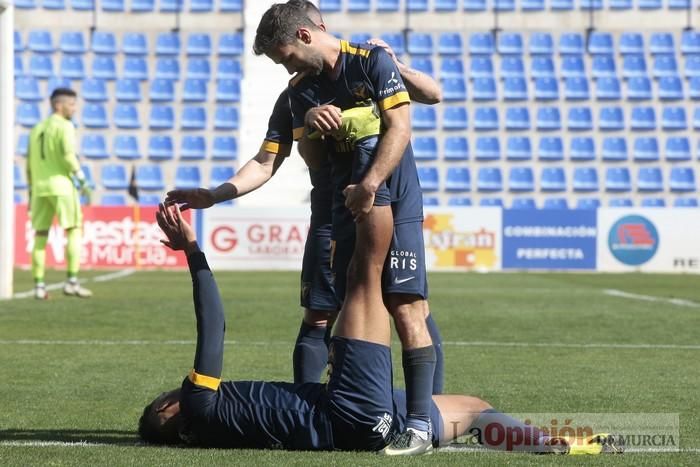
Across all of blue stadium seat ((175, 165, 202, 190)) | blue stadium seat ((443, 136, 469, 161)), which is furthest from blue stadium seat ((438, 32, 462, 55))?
blue stadium seat ((175, 165, 202, 190))

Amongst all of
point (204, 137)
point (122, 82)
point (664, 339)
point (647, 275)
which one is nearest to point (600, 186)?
point (647, 275)

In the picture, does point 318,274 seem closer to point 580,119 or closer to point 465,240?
point 465,240

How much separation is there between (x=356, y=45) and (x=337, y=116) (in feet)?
1.22

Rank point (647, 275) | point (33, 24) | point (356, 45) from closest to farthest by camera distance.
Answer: point (356, 45)
point (647, 275)
point (33, 24)

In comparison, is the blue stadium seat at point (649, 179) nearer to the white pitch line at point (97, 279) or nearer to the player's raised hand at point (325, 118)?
the white pitch line at point (97, 279)

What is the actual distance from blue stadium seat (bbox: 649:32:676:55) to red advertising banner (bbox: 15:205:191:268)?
11898 mm

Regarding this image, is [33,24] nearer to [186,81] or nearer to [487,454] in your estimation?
[186,81]

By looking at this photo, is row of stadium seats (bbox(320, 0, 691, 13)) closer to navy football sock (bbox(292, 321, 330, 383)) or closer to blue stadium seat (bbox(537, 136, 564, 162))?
blue stadium seat (bbox(537, 136, 564, 162))

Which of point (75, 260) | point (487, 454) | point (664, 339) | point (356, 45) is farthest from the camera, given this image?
point (75, 260)

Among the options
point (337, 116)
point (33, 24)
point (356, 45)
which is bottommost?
point (337, 116)

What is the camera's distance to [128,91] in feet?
86.4

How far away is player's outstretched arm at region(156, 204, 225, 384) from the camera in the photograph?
424cm

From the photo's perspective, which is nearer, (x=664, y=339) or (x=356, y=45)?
(x=356, y=45)

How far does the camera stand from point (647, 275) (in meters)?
20.6
